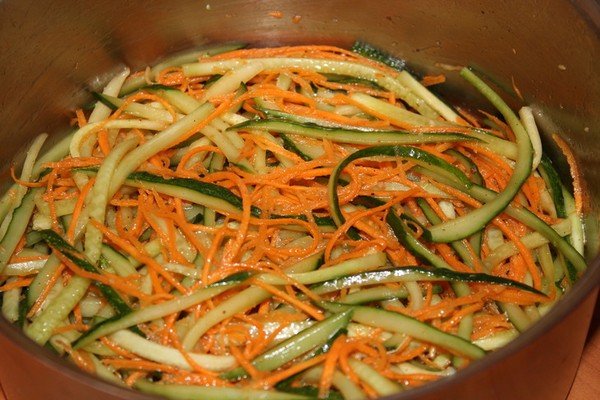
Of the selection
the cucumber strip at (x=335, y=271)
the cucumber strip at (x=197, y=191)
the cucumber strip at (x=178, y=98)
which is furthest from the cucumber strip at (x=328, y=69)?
the cucumber strip at (x=335, y=271)

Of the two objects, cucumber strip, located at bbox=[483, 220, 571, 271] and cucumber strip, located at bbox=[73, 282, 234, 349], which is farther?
cucumber strip, located at bbox=[483, 220, 571, 271]

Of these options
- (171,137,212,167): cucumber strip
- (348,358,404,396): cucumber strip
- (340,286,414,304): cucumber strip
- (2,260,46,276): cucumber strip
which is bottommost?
(348,358,404,396): cucumber strip

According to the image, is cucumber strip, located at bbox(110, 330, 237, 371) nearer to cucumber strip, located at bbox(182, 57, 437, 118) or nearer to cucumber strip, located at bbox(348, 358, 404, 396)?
cucumber strip, located at bbox(348, 358, 404, 396)

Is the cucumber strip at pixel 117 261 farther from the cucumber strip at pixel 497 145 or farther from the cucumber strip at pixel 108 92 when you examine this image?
the cucumber strip at pixel 497 145

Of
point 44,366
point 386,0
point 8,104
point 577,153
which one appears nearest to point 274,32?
point 386,0

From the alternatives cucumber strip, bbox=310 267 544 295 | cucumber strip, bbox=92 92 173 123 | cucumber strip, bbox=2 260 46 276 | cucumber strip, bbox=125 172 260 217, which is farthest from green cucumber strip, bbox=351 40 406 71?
cucumber strip, bbox=2 260 46 276

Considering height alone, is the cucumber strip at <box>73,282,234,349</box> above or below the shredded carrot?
below

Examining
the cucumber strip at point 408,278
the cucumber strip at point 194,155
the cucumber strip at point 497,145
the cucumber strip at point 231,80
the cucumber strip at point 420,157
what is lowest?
the cucumber strip at point 408,278

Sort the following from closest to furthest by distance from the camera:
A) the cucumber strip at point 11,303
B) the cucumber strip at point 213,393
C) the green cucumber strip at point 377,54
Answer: the cucumber strip at point 213,393, the cucumber strip at point 11,303, the green cucumber strip at point 377,54
